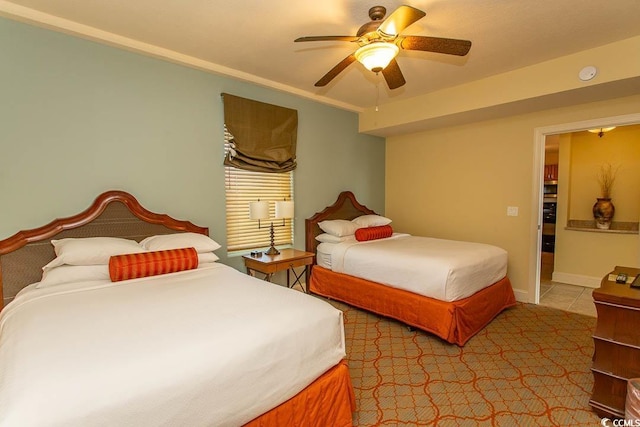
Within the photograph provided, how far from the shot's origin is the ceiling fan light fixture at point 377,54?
81.7 inches

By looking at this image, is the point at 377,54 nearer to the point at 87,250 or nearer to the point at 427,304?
the point at 427,304

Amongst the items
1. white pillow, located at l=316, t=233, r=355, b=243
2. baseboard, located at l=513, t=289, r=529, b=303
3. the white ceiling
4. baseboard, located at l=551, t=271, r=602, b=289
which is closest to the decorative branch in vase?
baseboard, located at l=551, t=271, r=602, b=289

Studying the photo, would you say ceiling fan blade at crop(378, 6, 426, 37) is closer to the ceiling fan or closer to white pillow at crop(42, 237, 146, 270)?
the ceiling fan

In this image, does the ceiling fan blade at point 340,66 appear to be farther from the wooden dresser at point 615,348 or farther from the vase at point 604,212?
the vase at point 604,212

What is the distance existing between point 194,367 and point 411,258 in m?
2.33

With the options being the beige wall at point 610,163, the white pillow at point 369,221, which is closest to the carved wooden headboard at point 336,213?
the white pillow at point 369,221

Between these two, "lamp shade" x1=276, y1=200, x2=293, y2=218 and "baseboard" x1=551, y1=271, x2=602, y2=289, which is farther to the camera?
"baseboard" x1=551, y1=271, x2=602, y2=289

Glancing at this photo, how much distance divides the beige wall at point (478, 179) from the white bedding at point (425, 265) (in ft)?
2.48

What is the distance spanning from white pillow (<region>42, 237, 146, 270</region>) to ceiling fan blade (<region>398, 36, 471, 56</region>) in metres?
2.49

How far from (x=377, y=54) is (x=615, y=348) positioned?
2312 mm

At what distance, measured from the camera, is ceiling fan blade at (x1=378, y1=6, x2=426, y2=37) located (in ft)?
5.60

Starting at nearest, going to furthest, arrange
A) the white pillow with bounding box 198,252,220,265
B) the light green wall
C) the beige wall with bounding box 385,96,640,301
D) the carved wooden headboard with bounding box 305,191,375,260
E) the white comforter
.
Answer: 1. the white comforter
2. the light green wall
3. the white pillow with bounding box 198,252,220,265
4. the beige wall with bounding box 385,96,640,301
5. the carved wooden headboard with bounding box 305,191,375,260

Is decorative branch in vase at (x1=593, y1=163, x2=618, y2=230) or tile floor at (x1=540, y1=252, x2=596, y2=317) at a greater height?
decorative branch in vase at (x1=593, y1=163, x2=618, y2=230)

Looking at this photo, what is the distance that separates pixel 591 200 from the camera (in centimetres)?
451
